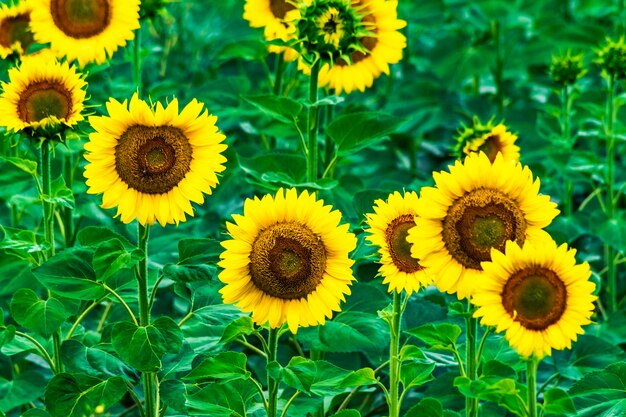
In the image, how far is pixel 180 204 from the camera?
65.2 inches

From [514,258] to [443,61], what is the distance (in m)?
1.67

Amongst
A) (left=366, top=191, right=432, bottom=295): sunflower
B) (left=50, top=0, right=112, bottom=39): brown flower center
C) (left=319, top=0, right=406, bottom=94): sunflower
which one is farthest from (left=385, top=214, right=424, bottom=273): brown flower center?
(left=50, top=0, right=112, bottom=39): brown flower center

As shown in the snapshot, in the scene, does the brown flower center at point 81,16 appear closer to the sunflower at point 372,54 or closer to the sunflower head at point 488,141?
the sunflower at point 372,54

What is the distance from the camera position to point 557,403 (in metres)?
1.46

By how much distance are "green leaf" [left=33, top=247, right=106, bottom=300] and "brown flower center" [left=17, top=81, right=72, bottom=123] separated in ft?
0.69

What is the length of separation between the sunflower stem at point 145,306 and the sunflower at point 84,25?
64 cm

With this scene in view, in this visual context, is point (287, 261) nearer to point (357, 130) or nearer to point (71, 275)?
point (71, 275)

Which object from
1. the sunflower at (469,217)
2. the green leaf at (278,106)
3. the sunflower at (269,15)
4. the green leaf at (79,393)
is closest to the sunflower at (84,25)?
the sunflower at (269,15)

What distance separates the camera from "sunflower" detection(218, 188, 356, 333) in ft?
5.22

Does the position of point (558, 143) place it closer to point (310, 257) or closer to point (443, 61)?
point (443, 61)

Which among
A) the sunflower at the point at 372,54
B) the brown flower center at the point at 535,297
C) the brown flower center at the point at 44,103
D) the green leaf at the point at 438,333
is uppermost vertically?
the sunflower at the point at 372,54

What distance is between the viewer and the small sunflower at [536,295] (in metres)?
1.42

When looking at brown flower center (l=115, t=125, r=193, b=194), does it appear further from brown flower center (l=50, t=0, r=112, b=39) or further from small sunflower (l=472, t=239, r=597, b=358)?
brown flower center (l=50, t=0, r=112, b=39)

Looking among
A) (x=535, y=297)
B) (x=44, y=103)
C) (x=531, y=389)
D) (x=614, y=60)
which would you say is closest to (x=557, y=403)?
(x=531, y=389)
